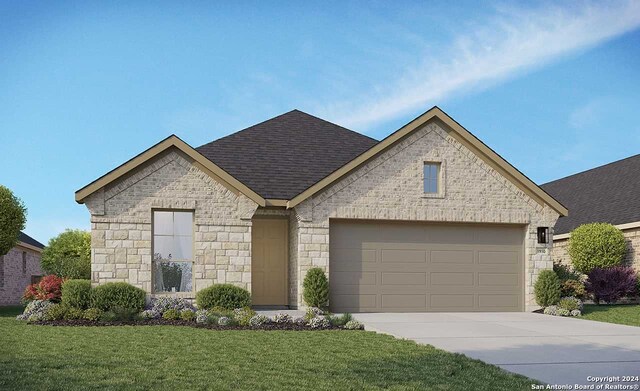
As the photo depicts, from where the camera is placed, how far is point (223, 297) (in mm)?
18469

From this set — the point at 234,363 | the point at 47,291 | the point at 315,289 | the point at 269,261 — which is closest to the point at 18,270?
the point at 47,291

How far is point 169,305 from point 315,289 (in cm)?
406

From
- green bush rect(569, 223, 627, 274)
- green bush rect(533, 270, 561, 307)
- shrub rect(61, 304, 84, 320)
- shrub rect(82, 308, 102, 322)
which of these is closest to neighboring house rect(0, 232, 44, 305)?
shrub rect(61, 304, 84, 320)

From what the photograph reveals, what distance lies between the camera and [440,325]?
15984 mm

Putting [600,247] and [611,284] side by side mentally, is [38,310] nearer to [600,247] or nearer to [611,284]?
[611,284]

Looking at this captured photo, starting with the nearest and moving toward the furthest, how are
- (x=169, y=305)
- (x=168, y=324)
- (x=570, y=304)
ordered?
(x=168, y=324)
(x=169, y=305)
(x=570, y=304)

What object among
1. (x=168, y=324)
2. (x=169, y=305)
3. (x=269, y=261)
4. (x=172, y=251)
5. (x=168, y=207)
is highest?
(x=168, y=207)

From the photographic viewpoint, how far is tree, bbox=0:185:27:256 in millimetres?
23656

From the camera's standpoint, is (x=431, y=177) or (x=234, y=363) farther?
(x=431, y=177)

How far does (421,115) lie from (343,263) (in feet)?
16.3

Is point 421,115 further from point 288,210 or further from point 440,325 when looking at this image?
point 440,325

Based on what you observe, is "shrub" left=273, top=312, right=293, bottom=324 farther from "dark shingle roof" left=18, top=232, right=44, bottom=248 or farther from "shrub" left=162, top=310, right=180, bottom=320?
"dark shingle roof" left=18, top=232, right=44, bottom=248

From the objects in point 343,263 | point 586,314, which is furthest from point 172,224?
point 586,314

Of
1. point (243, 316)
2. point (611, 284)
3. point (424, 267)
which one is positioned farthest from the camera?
point (611, 284)
